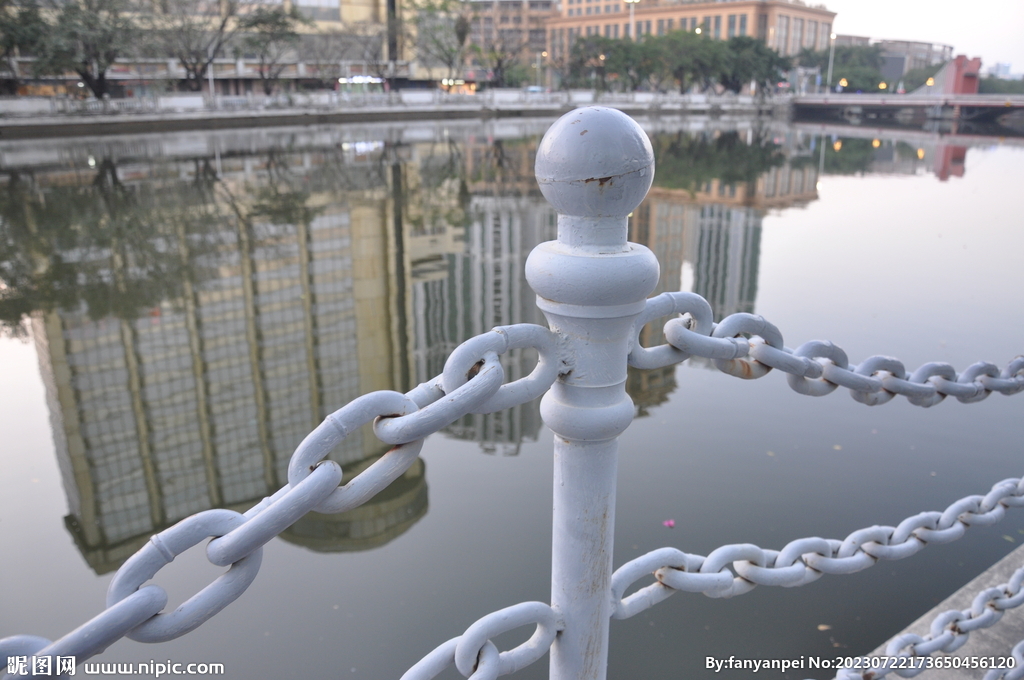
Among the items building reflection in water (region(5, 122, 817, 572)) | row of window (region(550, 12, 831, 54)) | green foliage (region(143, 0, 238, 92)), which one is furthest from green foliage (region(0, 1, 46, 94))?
row of window (region(550, 12, 831, 54))

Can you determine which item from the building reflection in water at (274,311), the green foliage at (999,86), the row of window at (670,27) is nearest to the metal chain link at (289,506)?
the building reflection in water at (274,311)

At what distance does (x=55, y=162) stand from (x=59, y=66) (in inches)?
488

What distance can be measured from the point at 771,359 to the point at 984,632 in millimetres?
1644

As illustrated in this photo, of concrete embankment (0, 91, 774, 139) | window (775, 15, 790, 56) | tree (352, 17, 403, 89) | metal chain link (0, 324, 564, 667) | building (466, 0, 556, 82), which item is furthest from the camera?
window (775, 15, 790, 56)

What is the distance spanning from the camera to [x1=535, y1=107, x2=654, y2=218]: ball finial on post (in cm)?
89

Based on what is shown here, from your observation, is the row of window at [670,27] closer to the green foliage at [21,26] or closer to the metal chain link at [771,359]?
the green foliage at [21,26]

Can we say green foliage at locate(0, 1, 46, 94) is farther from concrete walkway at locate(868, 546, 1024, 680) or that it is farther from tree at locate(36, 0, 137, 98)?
concrete walkway at locate(868, 546, 1024, 680)

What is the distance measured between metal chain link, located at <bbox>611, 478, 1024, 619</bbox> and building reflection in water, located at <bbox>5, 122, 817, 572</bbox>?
8.24ft

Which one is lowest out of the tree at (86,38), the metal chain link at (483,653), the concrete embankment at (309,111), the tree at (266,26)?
the metal chain link at (483,653)

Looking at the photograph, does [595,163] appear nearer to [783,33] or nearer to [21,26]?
[21,26]

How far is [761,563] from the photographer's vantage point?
1.29m

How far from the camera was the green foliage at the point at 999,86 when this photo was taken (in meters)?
81.9

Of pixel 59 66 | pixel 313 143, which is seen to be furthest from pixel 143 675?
pixel 59 66

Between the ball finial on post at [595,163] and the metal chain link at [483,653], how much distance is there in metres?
0.56
